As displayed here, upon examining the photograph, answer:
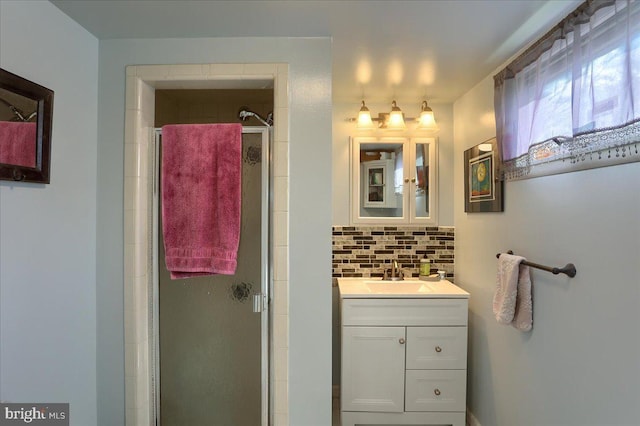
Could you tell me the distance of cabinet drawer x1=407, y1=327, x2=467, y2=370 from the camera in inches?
78.0

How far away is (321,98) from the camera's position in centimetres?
155

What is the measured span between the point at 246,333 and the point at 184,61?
4.73ft

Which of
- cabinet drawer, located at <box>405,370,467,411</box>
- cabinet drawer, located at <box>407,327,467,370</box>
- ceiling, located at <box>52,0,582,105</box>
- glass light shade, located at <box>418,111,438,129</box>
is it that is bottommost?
cabinet drawer, located at <box>405,370,467,411</box>

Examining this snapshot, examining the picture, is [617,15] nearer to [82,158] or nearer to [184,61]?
[184,61]

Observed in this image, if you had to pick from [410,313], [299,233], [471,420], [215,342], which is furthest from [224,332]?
[471,420]

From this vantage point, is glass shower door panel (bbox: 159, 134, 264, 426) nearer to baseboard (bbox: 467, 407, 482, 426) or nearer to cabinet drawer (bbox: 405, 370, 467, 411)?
cabinet drawer (bbox: 405, 370, 467, 411)

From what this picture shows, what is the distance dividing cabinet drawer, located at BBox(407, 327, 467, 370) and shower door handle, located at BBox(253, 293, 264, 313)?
3.18ft

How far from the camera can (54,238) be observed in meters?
1.31

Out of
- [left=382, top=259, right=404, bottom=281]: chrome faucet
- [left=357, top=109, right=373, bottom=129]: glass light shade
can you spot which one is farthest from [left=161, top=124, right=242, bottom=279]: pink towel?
[left=382, top=259, right=404, bottom=281]: chrome faucet

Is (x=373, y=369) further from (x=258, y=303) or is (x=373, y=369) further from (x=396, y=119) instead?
(x=396, y=119)

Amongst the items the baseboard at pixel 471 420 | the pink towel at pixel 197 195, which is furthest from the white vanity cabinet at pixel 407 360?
the pink towel at pixel 197 195

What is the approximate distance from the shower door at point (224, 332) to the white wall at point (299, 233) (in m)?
0.17

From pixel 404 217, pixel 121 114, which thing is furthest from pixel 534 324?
pixel 121 114

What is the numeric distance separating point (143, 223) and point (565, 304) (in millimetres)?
1968
